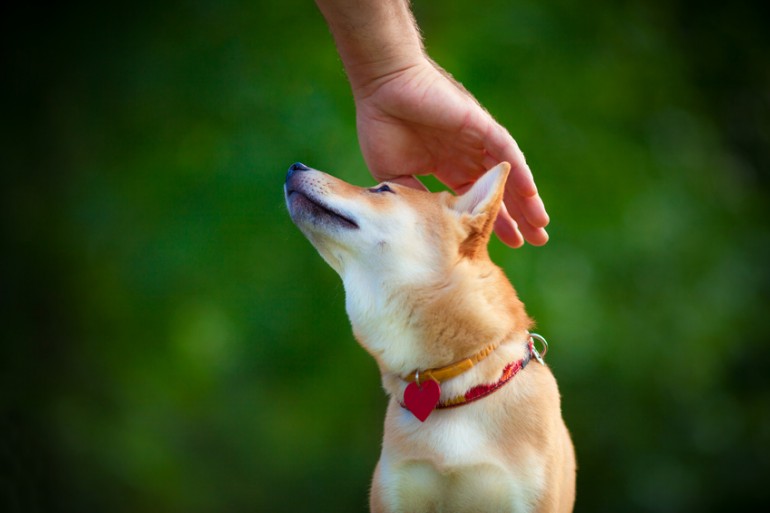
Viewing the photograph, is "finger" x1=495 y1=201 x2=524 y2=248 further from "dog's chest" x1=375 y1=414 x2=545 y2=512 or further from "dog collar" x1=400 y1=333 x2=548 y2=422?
"dog's chest" x1=375 y1=414 x2=545 y2=512

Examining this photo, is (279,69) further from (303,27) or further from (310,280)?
(310,280)

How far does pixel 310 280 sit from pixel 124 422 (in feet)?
4.15

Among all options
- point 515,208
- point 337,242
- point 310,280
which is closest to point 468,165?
point 515,208

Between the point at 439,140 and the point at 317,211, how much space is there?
1.95 ft

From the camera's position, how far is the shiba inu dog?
2225 mm

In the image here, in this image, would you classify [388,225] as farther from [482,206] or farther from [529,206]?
[529,206]

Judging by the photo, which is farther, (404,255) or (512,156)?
(512,156)

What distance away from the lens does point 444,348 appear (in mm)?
2305

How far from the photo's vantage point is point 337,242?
94.4 inches

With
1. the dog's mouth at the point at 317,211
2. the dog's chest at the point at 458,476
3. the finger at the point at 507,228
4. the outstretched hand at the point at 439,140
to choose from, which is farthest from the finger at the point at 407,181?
the dog's chest at the point at 458,476

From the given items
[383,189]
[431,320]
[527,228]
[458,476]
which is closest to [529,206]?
[527,228]

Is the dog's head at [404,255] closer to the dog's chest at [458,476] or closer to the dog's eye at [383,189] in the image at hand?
the dog's eye at [383,189]

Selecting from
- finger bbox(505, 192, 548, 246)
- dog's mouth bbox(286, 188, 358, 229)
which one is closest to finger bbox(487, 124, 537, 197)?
finger bbox(505, 192, 548, 246)

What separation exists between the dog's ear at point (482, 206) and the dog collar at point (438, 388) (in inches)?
11.8
